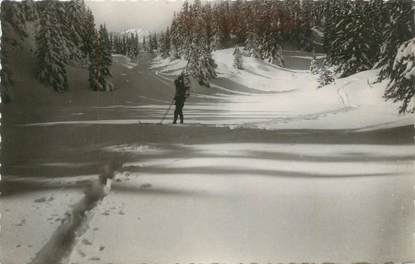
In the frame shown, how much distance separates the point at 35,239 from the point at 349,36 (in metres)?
6.38

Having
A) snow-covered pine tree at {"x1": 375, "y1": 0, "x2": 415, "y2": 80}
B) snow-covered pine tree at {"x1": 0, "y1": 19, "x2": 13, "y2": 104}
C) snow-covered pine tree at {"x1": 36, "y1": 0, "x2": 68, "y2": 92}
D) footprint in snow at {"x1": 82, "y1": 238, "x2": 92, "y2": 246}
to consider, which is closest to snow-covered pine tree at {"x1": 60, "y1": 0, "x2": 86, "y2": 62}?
snow-covered pine tree at {"x1": 36, "y1": 0, "x2": 68, "y2": 92}

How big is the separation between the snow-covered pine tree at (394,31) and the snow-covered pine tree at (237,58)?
2.64m

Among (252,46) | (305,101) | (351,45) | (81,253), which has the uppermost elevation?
(351,45)

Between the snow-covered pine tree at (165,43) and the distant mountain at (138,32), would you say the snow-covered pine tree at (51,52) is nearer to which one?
the distant mountain at (138,32)

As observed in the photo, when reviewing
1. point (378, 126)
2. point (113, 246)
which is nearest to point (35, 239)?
point (113, 246)

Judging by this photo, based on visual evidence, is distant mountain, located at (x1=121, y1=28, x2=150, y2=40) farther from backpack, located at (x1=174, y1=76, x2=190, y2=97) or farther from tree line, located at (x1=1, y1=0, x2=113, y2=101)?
backpack, located at (x1=174, y1=76, x2=190, y2=97)

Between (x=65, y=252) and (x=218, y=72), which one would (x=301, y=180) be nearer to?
(x=218, y=72)

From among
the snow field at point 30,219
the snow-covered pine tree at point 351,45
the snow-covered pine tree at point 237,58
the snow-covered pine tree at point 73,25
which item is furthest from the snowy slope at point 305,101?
Result: the snow field at point 30,219

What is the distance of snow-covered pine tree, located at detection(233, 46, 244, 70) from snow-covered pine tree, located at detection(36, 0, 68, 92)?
328 centimetres

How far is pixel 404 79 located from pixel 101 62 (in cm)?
564

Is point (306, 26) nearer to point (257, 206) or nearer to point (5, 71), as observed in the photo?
point (257, 206)

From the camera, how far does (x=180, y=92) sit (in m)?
8.12

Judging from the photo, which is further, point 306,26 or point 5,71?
point 306,26

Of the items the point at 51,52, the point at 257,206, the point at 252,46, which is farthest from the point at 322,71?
the point at 51,52
